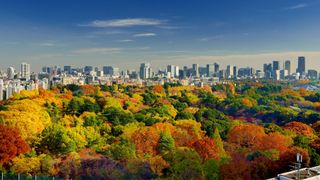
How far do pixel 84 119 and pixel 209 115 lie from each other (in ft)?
37.4

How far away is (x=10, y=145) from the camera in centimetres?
1296

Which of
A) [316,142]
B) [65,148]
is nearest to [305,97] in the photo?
[316,142]

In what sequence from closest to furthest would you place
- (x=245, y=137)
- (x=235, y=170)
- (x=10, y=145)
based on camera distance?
(x=235, y=170) → (x=10, y=145) → (x=245, y=137)

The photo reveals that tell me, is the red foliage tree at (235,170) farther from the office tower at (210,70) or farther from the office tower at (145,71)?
the office tower at (210,70)

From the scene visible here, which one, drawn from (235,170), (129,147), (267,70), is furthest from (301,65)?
(235,170)

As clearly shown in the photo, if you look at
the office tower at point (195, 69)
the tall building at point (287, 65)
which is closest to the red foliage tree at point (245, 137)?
the office tower at point (195, 69)

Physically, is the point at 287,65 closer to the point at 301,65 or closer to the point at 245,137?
the point at 301,65

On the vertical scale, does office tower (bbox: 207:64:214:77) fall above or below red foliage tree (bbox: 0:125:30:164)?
above

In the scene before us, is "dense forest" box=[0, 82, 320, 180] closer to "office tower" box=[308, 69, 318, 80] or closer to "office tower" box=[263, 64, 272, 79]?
"office tower" box=[263, 64, 272, 79]

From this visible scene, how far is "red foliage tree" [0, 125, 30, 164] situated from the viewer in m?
12.7

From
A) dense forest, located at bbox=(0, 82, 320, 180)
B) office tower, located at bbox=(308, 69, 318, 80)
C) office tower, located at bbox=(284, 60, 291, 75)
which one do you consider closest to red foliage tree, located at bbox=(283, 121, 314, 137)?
dense forest, located at bbox=(0, 82, 320, 180)

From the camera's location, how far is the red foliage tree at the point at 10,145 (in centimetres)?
1271

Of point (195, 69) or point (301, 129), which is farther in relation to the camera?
point (195, 69)

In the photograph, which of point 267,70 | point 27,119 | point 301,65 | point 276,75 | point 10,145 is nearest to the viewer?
point 10,145
